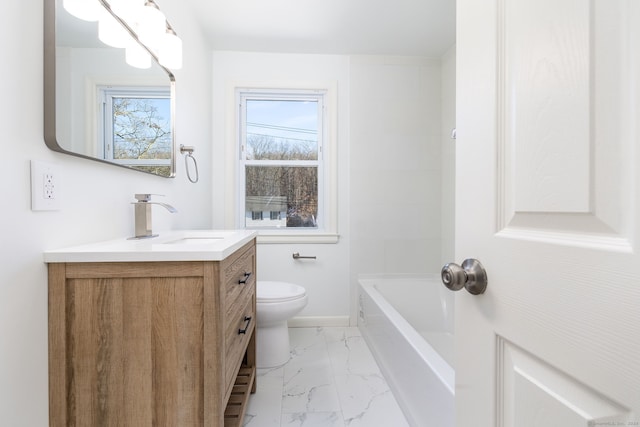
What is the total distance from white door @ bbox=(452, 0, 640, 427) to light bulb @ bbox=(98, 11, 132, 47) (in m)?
1.16

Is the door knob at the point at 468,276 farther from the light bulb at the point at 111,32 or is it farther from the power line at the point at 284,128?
the power line at the point at 284,128

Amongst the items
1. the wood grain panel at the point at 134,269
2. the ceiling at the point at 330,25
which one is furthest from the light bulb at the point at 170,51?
the wood grain panel at the point at 134,269

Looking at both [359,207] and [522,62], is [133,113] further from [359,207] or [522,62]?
[359,207]

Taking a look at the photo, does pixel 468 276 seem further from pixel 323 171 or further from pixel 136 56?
pixel 323 171

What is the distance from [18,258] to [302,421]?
129cm

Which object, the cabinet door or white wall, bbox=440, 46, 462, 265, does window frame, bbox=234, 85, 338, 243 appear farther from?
the cabinet door

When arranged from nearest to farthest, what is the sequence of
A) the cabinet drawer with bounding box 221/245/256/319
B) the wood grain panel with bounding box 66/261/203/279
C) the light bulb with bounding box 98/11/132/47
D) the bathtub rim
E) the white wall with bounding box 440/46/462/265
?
the wood grain panel with bounding box 66/261/203/279 < the cabinet drawer with bounding box 221/245/256/319 < the light bulb with bounding box 98/11/132/47 < the bathtub rim < the white wall with bounding box 440/46/462/265

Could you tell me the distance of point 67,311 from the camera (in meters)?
0.77

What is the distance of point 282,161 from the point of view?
259 cm

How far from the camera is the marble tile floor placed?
1.41 metres

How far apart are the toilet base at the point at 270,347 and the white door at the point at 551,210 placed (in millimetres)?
1461

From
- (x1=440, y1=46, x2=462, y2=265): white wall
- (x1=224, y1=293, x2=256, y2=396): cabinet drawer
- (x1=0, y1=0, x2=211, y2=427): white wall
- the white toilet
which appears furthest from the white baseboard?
(x1=0, y1=0, x2=211, y2=427): white wall

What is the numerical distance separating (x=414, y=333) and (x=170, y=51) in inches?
74.6

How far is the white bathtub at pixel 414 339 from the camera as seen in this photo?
1.19 metres
